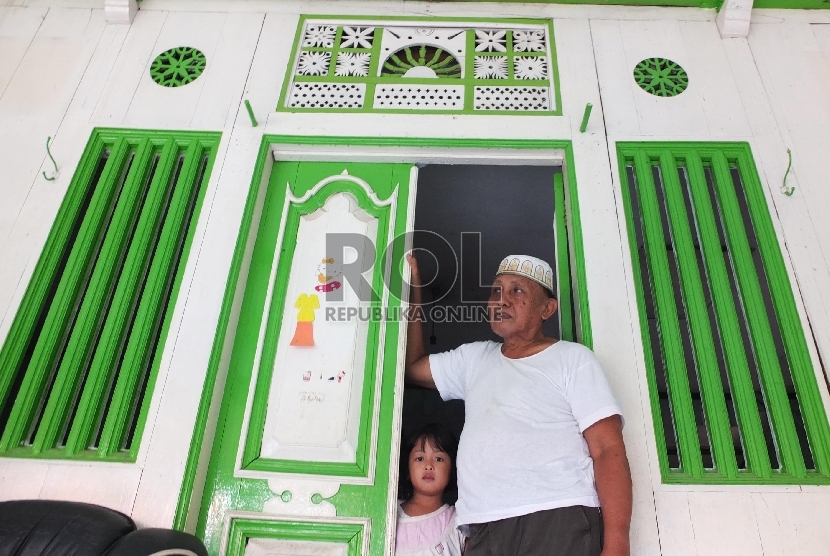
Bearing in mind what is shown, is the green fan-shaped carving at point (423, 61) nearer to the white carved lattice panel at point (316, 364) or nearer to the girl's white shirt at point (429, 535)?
the white carved lattice panel at point (316, 364)

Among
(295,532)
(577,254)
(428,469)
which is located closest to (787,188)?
(577,254)

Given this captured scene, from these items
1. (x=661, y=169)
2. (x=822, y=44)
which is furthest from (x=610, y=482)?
(x=822, y=44)

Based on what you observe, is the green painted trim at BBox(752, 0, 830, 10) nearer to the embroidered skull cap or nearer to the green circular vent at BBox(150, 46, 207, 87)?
the embroidered skull cap

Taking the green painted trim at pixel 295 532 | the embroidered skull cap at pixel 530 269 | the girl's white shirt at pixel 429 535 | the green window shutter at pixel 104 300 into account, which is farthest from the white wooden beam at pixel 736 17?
the green painted trim at pixel 295 532

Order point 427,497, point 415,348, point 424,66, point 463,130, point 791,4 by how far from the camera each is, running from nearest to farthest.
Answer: point 427,497
point 415,348
point 463,130
point 424,66
point 791,4

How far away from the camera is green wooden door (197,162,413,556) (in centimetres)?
192

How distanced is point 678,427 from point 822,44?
2.04m

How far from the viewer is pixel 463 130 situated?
8.37 feet

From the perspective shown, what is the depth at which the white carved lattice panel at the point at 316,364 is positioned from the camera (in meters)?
2.04

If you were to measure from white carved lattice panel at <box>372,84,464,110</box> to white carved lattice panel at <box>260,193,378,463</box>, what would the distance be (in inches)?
21.5

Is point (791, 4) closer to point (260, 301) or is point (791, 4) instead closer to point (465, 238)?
point (465, 238)

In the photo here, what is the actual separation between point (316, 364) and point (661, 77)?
6.35 ft

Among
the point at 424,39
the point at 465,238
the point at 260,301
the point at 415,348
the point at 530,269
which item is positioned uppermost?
the point at 424,39

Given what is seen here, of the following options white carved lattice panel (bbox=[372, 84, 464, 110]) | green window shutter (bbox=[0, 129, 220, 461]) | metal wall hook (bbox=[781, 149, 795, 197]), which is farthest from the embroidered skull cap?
green window shutter (bbox=[0, 129, 220, 461])
